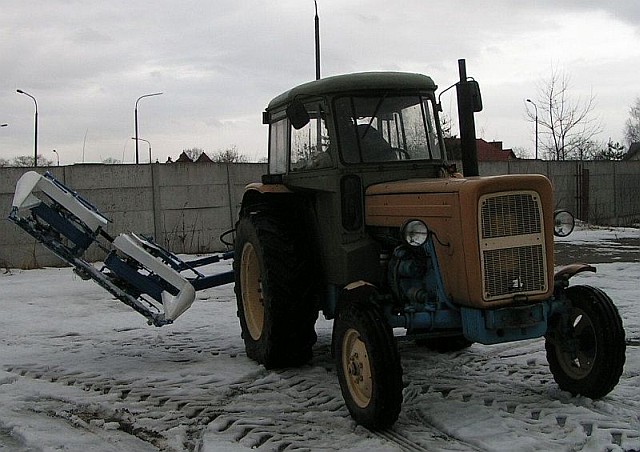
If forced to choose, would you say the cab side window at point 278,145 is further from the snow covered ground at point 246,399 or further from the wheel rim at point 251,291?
the snow covered ground at point 246,399

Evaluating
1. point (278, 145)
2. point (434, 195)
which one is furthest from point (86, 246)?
point (434, 195)

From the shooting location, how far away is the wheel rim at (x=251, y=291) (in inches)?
275

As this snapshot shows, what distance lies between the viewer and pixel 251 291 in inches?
283

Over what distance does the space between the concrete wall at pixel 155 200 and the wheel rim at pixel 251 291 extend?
27.6ft

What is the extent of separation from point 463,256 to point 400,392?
92 centimetres

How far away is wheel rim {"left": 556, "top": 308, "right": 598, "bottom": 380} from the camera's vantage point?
5.22m

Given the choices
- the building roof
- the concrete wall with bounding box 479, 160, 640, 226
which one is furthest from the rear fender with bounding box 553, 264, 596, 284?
the building roof

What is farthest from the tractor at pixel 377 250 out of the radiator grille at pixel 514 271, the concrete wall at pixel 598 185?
the concrete wall at pixel 598 185

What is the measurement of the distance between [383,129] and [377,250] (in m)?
0.99

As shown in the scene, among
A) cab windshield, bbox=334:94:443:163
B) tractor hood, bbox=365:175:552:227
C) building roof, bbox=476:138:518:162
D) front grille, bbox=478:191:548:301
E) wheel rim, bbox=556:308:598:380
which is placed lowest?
wheel rim, bbox=556:308:598:380

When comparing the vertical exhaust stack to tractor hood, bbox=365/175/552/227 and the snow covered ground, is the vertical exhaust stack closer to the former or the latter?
tractor hood, bbox=365/175/552/227

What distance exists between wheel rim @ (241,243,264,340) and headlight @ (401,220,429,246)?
2281 millimetres

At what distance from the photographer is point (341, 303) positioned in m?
5.16

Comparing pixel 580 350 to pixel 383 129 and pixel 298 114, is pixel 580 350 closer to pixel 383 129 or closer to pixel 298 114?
pixel 383 129
